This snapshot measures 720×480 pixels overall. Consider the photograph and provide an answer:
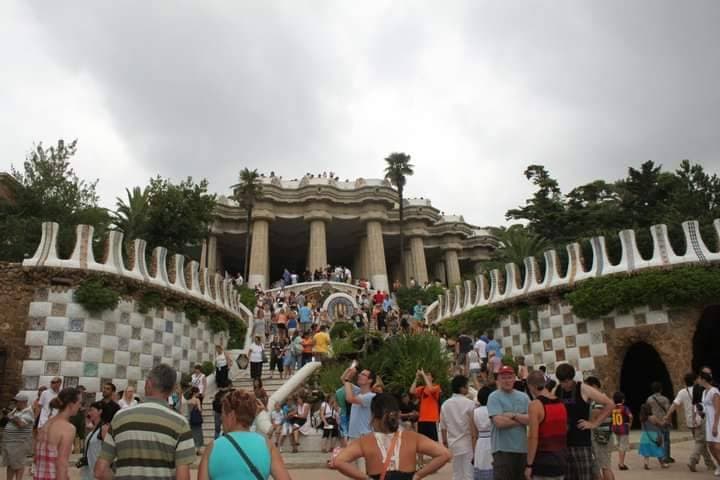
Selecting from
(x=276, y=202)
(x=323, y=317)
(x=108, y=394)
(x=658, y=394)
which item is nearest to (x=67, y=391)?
(x=108, y=394)

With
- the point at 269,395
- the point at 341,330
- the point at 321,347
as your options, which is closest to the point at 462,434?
the point at 269,395

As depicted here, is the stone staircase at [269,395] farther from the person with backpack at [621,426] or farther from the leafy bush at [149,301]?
the person with backpack at [621,426]

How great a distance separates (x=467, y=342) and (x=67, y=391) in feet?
44.0

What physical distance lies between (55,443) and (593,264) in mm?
16296

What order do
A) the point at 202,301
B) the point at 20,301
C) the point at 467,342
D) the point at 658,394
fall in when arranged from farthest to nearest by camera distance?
the point at 202,301 → the point at 467,342 → the point at 20,301 → the point at 658,394

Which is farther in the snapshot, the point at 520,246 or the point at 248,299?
the point at 520,246

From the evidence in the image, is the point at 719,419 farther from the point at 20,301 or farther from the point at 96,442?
the point at 20,301

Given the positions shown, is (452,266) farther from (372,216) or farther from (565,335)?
(565,335)

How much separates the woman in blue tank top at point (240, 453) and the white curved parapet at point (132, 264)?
1361 cm

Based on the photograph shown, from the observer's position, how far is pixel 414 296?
36188 millimetres

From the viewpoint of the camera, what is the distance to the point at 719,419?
7.76 m

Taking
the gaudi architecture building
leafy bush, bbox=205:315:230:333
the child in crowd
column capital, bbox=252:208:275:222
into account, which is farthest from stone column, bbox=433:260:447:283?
the child in crowd

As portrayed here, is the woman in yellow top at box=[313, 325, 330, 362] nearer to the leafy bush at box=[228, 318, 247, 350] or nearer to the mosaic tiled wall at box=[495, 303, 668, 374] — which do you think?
the mosaic tiled wall at box=[495, 303, 668, 374]

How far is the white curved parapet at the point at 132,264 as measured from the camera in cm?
1563
